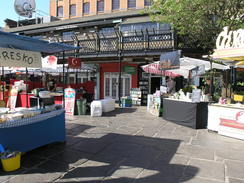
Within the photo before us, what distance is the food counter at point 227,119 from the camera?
5.34 meters

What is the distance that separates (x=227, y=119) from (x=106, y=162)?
398 centimetres

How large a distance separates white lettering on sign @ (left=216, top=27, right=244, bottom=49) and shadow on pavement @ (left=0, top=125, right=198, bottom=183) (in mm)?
3234

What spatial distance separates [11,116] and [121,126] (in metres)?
3.78

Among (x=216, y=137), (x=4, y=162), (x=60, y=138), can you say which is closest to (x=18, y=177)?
(x=4, y=162)

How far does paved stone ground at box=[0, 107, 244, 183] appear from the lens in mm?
3166

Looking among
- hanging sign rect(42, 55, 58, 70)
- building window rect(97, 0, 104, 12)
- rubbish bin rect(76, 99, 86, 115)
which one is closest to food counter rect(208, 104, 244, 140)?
rubbish bin rect(76, 99, 86, 115)

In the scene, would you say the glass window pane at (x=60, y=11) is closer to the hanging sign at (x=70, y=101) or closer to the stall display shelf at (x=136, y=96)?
the stall display shelf at (x=136, y=96)

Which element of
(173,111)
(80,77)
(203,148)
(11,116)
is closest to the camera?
(11,116)

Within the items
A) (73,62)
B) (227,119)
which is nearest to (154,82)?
(73,62)

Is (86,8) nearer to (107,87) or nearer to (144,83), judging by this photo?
(107,87)

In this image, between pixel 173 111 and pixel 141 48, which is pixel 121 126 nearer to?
pixel 173 111

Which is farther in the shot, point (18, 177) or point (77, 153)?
point (77, 153)

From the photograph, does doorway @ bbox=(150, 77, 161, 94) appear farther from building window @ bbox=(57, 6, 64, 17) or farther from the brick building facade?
building window @ bbox=(57, 6, 64, 17)

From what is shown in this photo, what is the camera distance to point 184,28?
8.68 metres
